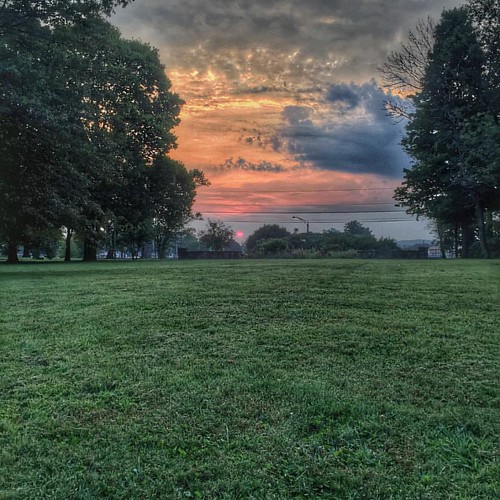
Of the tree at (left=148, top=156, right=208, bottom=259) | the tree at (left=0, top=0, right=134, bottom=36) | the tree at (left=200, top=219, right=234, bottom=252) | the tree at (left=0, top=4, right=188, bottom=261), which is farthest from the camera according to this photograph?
the tree at (left=200, top=219, right=234, bottom=252)

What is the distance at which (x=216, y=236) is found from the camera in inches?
1790

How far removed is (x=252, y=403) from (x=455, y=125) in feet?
63.0

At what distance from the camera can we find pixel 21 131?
41.2 feet

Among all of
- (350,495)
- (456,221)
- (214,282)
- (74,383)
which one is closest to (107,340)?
(74,383)

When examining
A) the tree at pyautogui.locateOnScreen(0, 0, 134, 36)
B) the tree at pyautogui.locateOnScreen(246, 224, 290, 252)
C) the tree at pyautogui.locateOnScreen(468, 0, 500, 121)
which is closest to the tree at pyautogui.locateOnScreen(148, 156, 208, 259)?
the tree at pyautogui.locateOnScreen(0, 0, 134, 36)

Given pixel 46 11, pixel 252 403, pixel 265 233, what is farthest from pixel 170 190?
pixel 265 233

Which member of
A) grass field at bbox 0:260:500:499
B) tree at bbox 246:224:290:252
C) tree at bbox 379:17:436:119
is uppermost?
tree at bbox 379:17:436:119

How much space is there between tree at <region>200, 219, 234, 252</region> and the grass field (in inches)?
1560

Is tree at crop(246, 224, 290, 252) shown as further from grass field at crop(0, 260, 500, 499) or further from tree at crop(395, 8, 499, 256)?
grass field at crop(0, 260, 500, 499)

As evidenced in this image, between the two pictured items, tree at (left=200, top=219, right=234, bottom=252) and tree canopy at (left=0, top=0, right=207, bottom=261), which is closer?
tree canopy at (left=0, top=0, right=207, bottom=261)

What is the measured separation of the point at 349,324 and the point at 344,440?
2.38 metres

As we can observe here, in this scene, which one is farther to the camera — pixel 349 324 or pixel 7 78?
pixel 7 78

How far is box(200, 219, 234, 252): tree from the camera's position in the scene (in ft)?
148

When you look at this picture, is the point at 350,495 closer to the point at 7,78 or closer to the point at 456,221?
the point at 7,78
